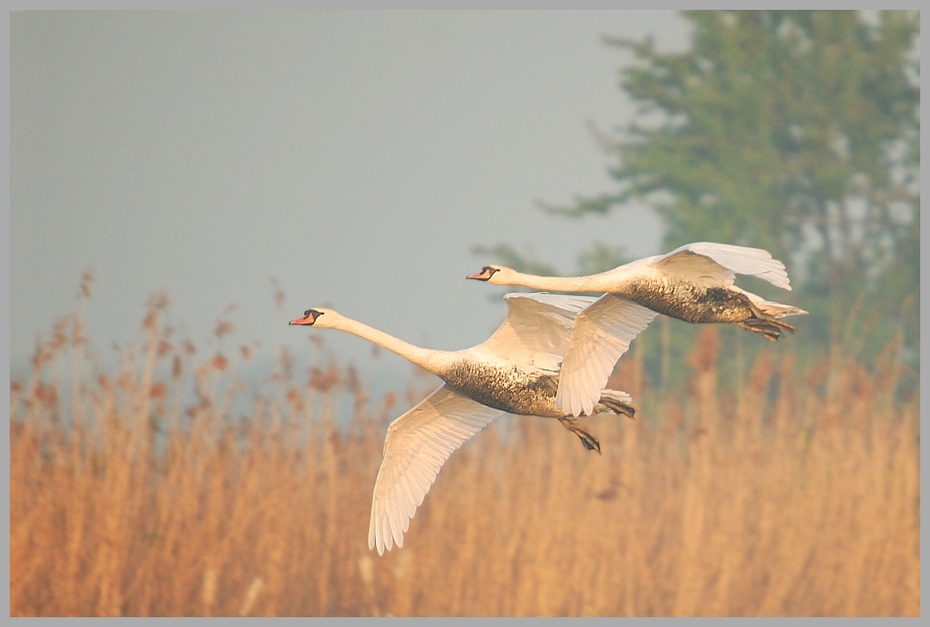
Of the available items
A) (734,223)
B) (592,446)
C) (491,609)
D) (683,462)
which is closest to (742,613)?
(683,462)

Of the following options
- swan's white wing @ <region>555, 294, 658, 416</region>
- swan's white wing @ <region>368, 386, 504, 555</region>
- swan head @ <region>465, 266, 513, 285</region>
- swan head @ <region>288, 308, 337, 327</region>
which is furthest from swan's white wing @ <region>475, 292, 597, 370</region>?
swan head @ <region>288, 308, 337, 327</region>

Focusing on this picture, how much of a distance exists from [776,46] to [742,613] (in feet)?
39.4

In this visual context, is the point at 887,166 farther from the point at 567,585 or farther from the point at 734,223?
the point at 567,585

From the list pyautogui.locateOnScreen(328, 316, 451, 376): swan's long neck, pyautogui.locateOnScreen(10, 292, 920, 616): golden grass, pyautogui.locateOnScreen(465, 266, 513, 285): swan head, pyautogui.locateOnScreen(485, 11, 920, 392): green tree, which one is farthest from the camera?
pyautogui.locateOnScreen(485, 11, 920, 392): green tree

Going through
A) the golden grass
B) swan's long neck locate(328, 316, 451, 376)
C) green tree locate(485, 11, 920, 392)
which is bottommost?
the golden grass

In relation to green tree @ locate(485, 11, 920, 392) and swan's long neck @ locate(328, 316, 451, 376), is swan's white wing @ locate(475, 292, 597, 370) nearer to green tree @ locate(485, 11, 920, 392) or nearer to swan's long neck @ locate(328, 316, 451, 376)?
swan's long neck @ locate(328, 316, 451, 376)

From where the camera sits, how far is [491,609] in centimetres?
820

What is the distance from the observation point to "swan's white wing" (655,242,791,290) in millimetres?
5160

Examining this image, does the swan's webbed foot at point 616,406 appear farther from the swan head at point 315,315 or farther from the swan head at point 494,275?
the swan head at point 315,315

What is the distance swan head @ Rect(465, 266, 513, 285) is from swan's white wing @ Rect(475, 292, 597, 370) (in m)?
0.11

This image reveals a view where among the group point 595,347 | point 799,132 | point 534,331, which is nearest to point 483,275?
point 534,331

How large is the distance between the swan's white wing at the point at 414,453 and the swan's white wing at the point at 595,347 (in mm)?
815

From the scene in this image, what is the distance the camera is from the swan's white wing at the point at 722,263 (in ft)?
16.9

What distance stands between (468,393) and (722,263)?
115 centimetres
